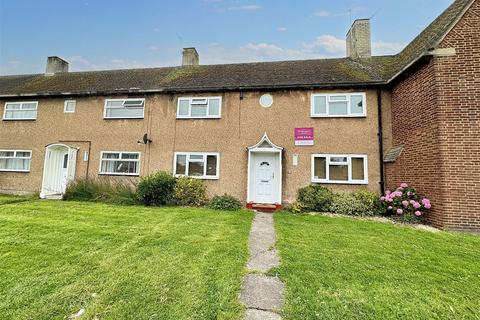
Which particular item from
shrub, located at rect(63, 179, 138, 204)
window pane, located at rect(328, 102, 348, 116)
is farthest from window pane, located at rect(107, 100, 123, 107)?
window pane, located at rect(328, 102, 348, 116)

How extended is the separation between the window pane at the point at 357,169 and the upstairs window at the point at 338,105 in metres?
1.89

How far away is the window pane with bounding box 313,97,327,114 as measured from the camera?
10.5 meters

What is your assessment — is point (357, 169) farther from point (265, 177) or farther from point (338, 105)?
point (265, 177)

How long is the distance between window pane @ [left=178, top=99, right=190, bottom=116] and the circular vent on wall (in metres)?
3.48

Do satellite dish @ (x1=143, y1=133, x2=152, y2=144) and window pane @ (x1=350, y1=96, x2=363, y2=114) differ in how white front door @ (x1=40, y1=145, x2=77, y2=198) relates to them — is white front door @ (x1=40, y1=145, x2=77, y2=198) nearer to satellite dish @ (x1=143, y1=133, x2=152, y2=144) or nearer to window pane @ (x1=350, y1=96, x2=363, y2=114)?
satellite dish @ (x1=143, y1=133, x2=152, y2=144)

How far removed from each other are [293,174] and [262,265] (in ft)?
20.8

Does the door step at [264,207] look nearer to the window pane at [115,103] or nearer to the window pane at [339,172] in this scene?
the window pane at [339,172]

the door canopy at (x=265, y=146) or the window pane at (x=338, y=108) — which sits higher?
the window pane at (x=338, y=108)

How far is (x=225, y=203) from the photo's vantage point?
991 centimetres

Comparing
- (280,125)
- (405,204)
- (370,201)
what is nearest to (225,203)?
(280,125)

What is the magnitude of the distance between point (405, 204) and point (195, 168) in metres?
8.10

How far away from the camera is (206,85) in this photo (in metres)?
11.5

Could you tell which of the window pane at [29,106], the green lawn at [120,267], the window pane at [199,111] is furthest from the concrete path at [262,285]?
the window pane at [29,106]

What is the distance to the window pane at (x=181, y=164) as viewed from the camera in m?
11.2
